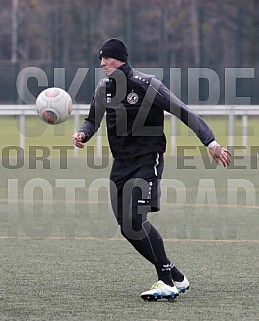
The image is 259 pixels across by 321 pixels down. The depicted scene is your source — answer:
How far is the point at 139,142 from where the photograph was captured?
815cm

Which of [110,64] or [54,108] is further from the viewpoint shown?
[54,108]

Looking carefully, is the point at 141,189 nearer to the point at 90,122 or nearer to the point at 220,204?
the point at 90,122

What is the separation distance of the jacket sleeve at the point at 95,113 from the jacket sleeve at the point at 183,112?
1.63ft

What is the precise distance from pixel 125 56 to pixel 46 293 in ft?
6.44

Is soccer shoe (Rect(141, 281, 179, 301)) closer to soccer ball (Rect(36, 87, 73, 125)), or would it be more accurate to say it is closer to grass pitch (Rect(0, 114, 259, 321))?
grass pitch (Rect(0, 114, 259, 321))

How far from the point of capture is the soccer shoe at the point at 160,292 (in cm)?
787

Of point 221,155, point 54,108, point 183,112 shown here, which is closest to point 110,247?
point 54,108

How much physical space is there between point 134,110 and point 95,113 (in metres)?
0.42

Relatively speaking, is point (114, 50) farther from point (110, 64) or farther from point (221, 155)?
point (221, 155)

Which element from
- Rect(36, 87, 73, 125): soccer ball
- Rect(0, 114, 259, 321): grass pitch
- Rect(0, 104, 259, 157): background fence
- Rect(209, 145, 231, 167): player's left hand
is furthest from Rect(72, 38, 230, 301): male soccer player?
Rect(0, 104, 259, 157): background fence

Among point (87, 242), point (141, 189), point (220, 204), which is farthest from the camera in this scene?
point (220, 204)

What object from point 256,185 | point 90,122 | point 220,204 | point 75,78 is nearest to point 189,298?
point 90,122

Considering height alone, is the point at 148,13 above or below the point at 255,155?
above

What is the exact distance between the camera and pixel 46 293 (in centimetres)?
816
